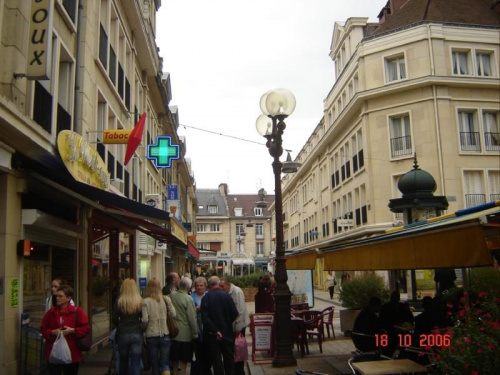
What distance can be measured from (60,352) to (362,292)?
8.54m

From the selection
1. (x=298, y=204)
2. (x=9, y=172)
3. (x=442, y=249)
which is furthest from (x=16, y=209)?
(x=298, y=204)

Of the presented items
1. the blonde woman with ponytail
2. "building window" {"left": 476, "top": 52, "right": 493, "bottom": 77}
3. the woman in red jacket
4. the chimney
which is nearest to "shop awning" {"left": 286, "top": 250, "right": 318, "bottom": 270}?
the blonde woman with ponytail

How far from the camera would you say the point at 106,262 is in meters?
15.0

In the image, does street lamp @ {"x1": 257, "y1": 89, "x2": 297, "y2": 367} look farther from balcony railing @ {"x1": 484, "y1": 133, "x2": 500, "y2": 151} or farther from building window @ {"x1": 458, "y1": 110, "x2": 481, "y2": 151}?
balcony railing @ {"x1": 484, "y1": 133, "x2": 500, "y2": 151}

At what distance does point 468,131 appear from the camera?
3005 cm

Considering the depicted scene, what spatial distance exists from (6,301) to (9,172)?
1864 mm

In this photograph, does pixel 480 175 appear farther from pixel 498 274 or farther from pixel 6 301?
pixel 6 301

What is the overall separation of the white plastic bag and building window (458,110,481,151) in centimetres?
2728

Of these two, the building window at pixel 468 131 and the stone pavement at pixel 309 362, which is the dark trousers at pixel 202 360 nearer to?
the stone pavement at pixel 309 362

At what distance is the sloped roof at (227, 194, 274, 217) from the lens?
88525 millimetres

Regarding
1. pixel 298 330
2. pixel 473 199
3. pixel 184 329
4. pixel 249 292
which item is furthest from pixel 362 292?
pixel 473 199

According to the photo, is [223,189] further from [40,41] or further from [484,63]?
[40,41]

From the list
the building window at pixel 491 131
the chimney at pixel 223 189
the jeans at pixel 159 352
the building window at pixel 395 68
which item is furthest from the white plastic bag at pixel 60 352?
the chimney at pixel 223 189
